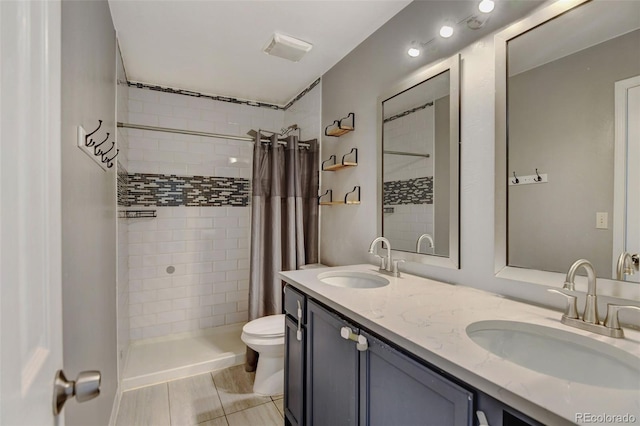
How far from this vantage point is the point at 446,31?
59.5 inches

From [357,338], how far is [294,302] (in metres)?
0.61

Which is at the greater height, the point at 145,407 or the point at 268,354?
the point at 268,354

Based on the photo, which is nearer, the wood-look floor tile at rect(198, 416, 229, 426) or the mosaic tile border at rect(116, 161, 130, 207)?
the wood-look floor tile at rect(198, 416, 229, 426)

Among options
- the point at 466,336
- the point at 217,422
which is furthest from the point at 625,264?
the point at 217,422

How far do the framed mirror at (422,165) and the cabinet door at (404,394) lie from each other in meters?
0.68

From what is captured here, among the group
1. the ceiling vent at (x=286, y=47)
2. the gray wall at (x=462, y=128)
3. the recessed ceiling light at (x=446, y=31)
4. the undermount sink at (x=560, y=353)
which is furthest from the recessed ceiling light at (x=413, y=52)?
the undermount sink at (x=560, y=353)

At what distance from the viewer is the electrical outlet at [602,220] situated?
982 millimetres

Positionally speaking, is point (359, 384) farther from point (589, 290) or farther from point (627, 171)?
point (627, 171)

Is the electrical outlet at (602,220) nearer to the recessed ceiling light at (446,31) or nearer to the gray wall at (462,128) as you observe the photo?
the gray wall at (462,128)

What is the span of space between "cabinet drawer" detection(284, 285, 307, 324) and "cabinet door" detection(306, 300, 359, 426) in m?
0.05

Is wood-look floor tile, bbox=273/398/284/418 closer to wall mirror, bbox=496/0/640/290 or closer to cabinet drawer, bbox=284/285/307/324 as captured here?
cabinet drawer, bbox=284/285/307/324

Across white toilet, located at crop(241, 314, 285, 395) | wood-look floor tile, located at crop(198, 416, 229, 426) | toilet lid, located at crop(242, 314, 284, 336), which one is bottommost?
wood-look floor tile, located at crop(198, 416, 229, 426)

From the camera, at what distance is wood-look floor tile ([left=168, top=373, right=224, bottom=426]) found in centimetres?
188

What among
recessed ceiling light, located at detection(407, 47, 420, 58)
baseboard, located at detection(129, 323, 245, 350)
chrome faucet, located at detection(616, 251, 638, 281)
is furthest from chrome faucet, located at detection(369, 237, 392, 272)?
baseboard, located at detection(129, 323, 245, 350)
